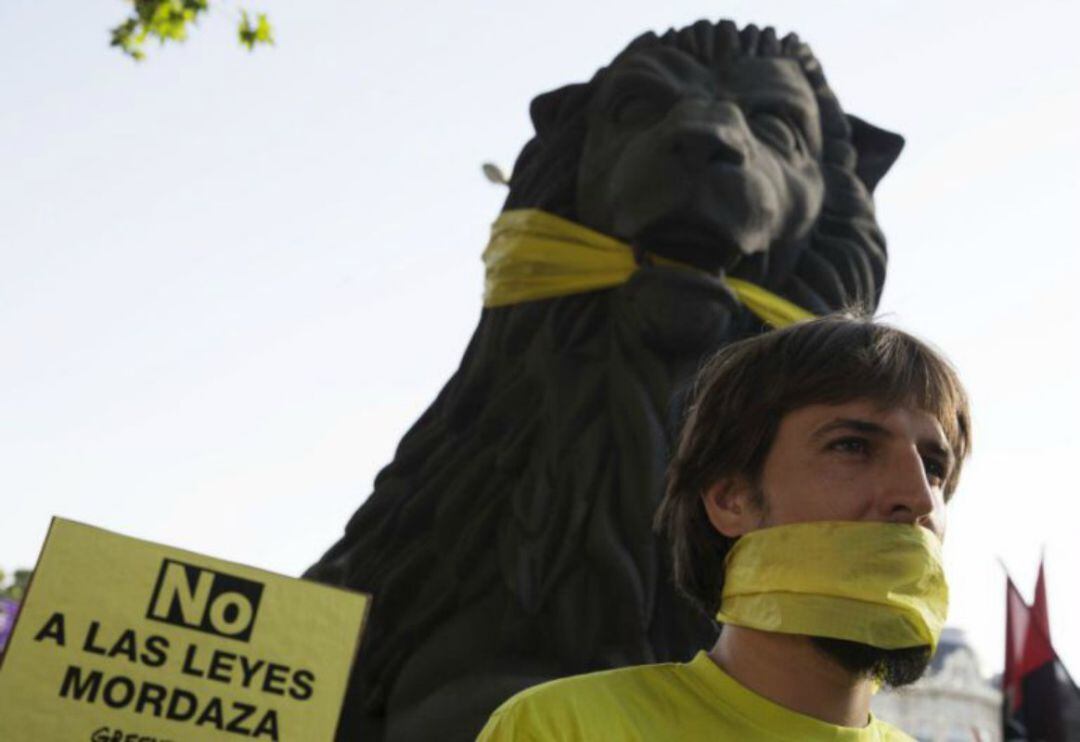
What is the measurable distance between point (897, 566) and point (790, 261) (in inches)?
116

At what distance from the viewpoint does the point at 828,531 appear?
5.80 feet

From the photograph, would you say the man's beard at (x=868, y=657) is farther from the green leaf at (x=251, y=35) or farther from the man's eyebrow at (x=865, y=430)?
the green leaf at (x=251, y=35)

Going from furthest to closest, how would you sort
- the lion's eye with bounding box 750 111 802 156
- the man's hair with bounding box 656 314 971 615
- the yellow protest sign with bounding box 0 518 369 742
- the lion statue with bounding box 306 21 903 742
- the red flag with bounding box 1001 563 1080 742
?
1. the lion's eye with bounding box 750 111 802 156
2. the red flag with bounding box 1001 563 1080 742
3. the lion statue with bounding box 306 21 903 742
4. the yellow protest sign with bounding box 0 518 369 742
5. the man's hair with bounding box 656 314 971 615

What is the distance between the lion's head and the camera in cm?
435

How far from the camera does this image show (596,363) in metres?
4.42

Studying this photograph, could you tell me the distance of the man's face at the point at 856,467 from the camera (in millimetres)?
1790

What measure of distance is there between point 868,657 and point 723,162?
110 inches

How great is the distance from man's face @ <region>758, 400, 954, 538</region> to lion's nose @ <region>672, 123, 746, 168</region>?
2552mm

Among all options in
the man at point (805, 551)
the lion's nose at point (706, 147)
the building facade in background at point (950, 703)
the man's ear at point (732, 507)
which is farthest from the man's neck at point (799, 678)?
the building facade in background at point (950, 703)

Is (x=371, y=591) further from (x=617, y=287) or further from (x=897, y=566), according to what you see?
(x=897, y=566)

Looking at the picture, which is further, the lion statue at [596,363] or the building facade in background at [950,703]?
the building facade in background at [950,703]

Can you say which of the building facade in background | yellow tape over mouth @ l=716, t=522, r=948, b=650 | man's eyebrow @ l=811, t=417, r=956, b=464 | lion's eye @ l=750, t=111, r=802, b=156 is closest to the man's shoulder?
yellow tape over mouth @ l=716, t=522, r=948, b=650

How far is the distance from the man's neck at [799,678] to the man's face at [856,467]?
5.7 inches

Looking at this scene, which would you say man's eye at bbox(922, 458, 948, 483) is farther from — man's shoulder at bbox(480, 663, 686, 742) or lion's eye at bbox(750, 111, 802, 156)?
lion's eye at bbox(750, 111, 802, 156)
